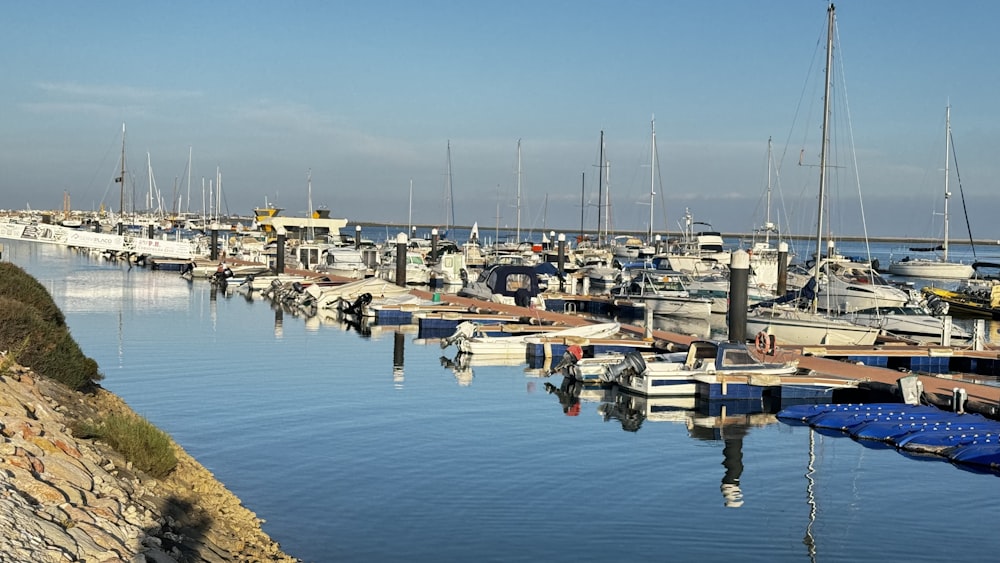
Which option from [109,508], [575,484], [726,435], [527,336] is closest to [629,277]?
[527,336]

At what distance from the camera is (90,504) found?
37.6 ft

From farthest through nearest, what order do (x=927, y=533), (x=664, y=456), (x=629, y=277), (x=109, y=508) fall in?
(x=629, y=277), (x=664, y=456), (x=927, y=533), (x=109, y=508)

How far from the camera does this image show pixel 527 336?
34.7m

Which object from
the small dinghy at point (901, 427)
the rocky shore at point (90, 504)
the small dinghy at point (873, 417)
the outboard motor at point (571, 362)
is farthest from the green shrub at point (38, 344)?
the small dinghy at point (901, 427)

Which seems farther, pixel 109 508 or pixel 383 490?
pixel 383 490

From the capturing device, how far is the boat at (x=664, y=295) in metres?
48.4

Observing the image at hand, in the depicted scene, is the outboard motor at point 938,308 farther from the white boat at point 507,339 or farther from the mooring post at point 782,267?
the white boat at point 507,339

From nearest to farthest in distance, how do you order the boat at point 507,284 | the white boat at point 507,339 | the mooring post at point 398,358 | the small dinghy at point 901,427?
the small dinghy at point 901,427
the mooring post at point 398,358
the white boat at point 507,339
the boat at point 507,284

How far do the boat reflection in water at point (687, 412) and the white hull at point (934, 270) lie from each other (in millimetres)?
73419

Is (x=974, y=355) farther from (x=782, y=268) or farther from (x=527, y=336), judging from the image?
(x=782, y=268)

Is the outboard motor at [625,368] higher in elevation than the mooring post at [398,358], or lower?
higher

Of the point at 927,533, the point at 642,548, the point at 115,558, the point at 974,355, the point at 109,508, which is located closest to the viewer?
the point at 115,558

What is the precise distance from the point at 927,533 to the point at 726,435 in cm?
745

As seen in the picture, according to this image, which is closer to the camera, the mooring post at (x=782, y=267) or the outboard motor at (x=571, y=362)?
the outboard motor at (x=571, y=362)
